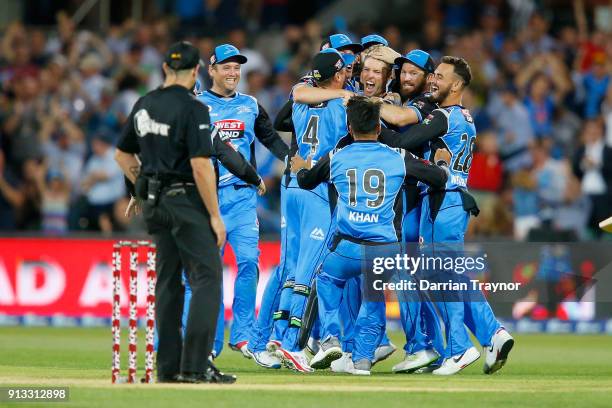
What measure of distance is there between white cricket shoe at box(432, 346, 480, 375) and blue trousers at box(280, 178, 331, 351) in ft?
4.45

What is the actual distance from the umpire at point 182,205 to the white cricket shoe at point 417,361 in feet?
8.59

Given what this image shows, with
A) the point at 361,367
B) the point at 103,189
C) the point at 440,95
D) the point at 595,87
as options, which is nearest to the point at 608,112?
the point at 595,87

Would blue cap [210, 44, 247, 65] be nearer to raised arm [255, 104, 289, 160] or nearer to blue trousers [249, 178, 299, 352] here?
raised arm [255, 104, 289, 160]

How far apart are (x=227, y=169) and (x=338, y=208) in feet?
3.52

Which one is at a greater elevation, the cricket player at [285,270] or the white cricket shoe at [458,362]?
the cricket player at [285,270]

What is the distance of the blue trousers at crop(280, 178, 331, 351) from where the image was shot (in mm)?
12938

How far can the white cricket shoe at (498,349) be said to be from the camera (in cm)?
1257

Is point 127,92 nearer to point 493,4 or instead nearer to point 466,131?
point 493,4

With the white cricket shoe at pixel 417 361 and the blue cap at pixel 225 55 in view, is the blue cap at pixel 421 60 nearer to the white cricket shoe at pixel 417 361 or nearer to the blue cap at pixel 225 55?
the blue cap at pixel 225 55

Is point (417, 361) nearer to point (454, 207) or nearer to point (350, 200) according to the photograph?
point (454, 207)

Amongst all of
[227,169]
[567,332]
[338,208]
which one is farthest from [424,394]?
[567,332]

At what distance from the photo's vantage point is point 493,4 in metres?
26.5

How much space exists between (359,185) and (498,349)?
1.97 m

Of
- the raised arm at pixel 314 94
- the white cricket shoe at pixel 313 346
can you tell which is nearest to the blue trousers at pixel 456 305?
the raised arm at pixel 314 94
